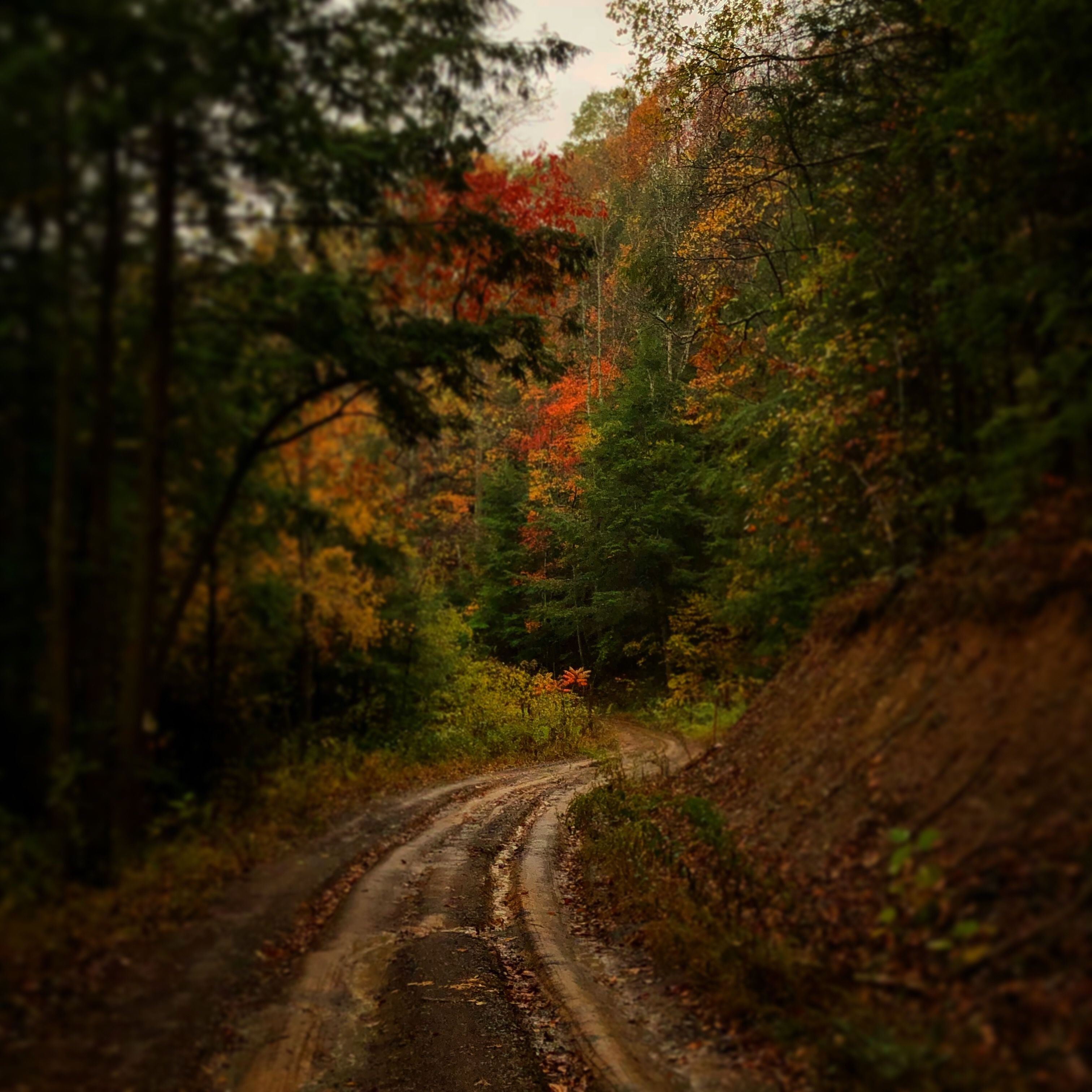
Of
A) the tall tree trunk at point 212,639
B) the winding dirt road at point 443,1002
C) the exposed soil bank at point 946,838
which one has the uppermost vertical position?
the tall tree trunk at point 212,639

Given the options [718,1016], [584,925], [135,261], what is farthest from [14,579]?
[584,925]

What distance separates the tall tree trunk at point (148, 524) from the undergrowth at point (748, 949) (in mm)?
5487

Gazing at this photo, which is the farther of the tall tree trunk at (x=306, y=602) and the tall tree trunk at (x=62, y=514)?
the tall tree trunk at (x=306, y=602)

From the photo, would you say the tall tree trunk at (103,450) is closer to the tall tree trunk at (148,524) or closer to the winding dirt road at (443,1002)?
the tall tree trunk at (148,524)

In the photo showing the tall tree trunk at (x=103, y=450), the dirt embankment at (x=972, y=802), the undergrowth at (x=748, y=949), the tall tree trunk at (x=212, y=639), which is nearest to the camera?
the dirt embankment at (x=972, y=802)

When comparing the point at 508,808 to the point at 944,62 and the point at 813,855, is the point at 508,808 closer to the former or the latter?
the point at 813,855

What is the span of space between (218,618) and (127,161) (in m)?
4.17

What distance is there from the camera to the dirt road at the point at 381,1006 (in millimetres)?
5863

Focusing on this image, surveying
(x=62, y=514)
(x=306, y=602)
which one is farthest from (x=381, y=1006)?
(x=62, y=514)

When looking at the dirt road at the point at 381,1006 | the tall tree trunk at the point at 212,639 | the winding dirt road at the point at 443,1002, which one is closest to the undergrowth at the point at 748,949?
the dirt road at the point at 381,1006

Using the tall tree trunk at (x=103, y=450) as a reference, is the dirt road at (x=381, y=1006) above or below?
below

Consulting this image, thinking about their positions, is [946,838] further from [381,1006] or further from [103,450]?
[103,450]

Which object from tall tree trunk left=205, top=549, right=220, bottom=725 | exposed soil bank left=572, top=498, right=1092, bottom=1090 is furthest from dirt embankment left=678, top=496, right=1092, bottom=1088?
tall tree trunk left=205, top=549, right=220, bottom=725

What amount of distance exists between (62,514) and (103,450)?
671 mm
